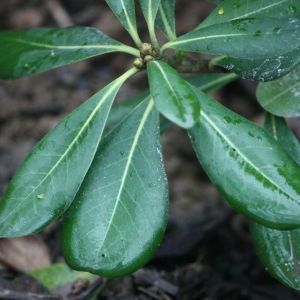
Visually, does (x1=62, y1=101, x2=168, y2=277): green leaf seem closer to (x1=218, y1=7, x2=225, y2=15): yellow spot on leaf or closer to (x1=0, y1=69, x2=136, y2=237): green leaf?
(x1=0, y1=69, x2=136, y2=237): green leaf

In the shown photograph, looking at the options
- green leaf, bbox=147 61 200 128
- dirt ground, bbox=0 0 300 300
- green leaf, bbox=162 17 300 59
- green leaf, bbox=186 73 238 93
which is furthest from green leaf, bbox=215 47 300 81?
dirt ground, bbox=0 0 300 300

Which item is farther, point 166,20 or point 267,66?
point 166,20

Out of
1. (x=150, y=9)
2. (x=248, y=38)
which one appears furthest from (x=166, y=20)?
(x=248, y=38)

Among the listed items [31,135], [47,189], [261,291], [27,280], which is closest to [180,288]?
[261,291]

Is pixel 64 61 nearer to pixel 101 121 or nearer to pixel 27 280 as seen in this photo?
pixel 101 121

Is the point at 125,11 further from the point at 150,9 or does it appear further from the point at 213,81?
the point at 213,81
